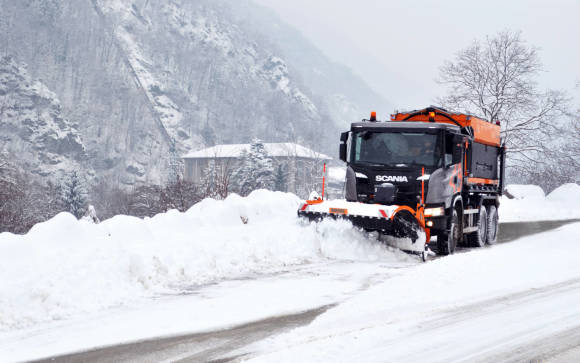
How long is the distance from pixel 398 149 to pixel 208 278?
5.44 meters

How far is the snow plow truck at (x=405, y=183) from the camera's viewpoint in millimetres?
11656

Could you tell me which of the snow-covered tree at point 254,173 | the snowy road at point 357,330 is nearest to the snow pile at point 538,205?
the snowy road at point 357,330

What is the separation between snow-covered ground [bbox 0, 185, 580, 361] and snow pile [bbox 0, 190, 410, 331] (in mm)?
19

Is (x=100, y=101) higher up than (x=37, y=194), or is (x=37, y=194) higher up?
(x=100, y=101)

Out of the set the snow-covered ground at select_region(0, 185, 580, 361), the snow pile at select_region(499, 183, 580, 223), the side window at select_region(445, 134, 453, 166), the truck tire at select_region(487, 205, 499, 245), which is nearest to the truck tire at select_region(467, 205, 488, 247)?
the truck tire at select_region(487, 205, 499, 245)

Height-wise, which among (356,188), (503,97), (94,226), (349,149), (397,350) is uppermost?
(503,97)

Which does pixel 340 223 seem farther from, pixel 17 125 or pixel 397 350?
pixel 17 125

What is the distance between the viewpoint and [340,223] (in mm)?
11703

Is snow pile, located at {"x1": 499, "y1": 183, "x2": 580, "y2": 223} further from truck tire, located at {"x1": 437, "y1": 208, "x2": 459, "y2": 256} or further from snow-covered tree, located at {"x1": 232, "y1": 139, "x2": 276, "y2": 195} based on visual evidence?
snow-covered tree, located at {"x1": 232, "y1": 139, "x2": 276, "y2": 195}

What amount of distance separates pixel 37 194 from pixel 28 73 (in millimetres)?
132396

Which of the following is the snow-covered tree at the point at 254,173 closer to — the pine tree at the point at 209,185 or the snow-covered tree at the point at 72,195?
the pine tree at the point at 209,185

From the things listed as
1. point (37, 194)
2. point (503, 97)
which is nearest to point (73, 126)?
point (37, 194)

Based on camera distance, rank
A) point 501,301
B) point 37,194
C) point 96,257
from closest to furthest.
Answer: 1. point 501,301
2. point 96,257
3. point 37,194

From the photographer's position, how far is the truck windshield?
Result: 40.8 feet
